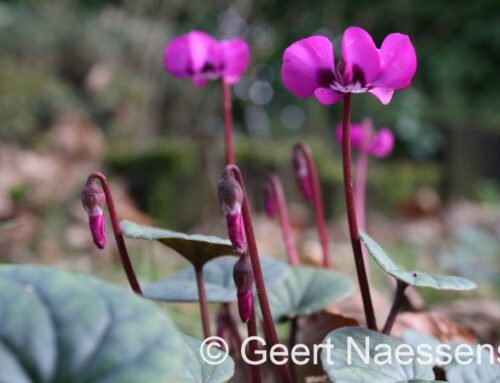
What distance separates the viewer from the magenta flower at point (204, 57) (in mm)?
1014

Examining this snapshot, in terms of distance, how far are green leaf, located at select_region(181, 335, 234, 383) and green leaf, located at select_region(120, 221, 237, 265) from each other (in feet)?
0.34

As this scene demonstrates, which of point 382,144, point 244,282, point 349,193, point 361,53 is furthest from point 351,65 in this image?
point 382,144

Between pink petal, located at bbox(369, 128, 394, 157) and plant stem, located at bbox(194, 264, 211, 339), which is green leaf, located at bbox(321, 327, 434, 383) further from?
pink petal, located at bbox(369, 128, 394, 157)

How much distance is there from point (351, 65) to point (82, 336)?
1.36ft

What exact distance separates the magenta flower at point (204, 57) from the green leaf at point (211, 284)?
12.9 inches

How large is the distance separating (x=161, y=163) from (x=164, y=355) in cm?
384

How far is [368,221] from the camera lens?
5.53m

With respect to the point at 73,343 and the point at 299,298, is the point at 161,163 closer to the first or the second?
the point at 299,298

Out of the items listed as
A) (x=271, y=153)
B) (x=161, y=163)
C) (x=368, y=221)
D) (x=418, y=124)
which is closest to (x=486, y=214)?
(x=368, y=221)

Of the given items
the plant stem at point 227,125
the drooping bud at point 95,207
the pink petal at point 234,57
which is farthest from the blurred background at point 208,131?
the pink petal at point 234,57

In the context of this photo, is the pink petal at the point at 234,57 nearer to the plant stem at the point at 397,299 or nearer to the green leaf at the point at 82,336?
the plant stem at the point at 397,299

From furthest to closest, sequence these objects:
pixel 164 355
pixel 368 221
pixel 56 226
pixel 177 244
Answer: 1. pixel 368 221
2. pixel 56 226
3. pixel 177 244
4. pixel 164 355

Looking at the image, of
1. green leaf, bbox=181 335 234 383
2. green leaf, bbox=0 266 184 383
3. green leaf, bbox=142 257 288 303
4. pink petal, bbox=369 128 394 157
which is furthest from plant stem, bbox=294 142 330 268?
green leaf, bbox=0 266 184 383

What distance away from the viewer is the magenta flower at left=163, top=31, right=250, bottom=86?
1.01 meters
